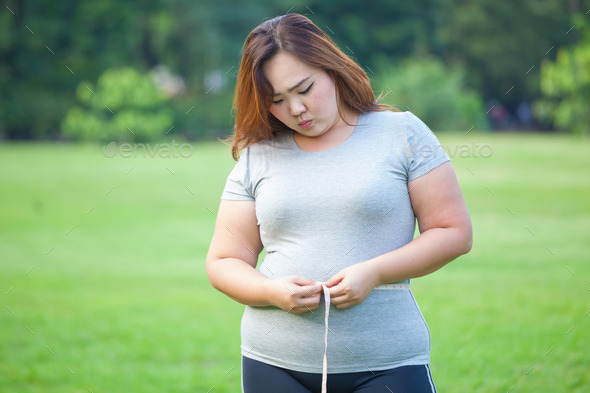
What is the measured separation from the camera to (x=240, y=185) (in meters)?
1.77

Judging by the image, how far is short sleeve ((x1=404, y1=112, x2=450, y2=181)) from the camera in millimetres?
1624

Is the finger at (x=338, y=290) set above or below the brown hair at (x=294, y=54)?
below

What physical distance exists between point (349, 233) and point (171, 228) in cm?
838

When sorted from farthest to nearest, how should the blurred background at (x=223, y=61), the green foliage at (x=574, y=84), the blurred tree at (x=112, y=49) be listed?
the blurred tree at (x=112, y=49), the blurred background at (x=223, y=61), the green foliage at (x=574, y=84)

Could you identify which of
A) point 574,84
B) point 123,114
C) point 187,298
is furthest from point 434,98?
point 187,298

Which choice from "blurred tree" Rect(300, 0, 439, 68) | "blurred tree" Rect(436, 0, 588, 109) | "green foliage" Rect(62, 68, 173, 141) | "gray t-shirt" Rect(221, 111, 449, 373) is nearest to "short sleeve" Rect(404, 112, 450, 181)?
"gray t-shirt" Rect(221, 111, 449, 373)

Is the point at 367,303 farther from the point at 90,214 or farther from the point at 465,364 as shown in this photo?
the point at 90,214

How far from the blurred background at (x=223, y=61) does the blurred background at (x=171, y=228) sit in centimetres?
15

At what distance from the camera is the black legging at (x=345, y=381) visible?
1586 millimetres

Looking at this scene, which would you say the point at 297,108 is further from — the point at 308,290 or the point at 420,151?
the point at 308,290

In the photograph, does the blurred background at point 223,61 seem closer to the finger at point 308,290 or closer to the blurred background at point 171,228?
the blurred background at point 171,228

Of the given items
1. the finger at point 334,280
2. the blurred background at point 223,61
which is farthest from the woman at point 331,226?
the blurred background at point 223,61

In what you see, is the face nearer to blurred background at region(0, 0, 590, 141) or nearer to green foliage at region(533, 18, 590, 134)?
blurred background at region(0, 0, 590, 141)

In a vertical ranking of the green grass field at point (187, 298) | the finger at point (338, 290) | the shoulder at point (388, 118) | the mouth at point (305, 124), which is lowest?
the green grass field at point (187, 298)
